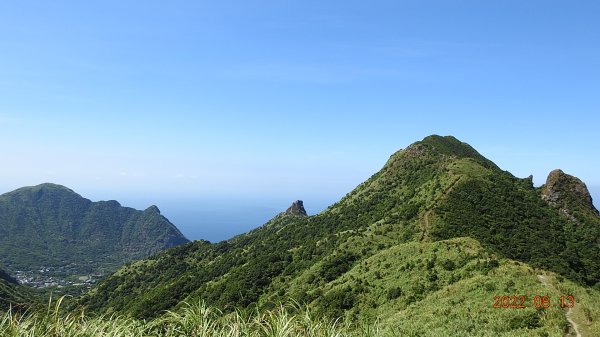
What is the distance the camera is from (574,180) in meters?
120

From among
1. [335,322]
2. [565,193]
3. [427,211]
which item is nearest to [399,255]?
[427,211]

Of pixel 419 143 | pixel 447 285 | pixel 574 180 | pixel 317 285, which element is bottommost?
pixel 317 285

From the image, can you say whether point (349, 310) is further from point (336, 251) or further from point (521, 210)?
point (521, 210)

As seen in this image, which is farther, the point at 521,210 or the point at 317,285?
the point at 521,210

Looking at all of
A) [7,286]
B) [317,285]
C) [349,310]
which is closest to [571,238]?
[317,285]

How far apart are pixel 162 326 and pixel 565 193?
420 ft

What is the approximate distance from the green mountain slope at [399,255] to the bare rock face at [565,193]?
267 cm

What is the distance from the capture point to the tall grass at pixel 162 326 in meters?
12.0

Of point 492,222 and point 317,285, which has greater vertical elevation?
point 492,222

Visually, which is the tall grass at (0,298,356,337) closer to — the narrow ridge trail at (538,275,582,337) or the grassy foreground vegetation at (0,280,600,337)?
the grassy foreground vegetation at (0,280,600,337)

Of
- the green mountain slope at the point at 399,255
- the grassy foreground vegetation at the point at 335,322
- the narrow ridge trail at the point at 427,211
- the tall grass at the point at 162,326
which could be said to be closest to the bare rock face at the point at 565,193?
the green mountain slope at the point at 399,255

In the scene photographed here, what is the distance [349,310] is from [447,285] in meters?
13.0

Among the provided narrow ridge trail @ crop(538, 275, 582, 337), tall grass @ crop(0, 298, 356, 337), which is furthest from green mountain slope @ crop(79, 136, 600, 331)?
tall grass @ crop(0, 298, 356, 337)

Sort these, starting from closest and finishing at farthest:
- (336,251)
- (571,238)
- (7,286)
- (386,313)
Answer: (386,313)
(336,251)
(571,238)
(7,286)
